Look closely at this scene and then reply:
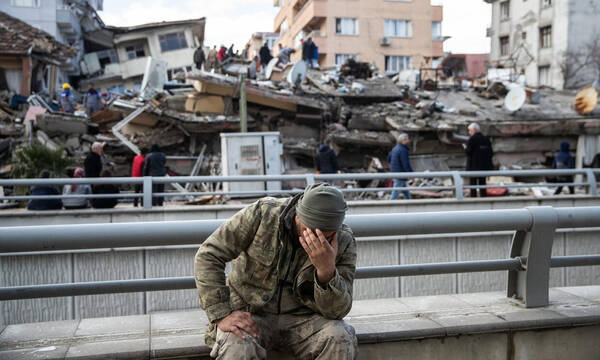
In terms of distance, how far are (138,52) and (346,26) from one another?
61.0 ft

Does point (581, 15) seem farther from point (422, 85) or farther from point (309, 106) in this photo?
point (309, 106)

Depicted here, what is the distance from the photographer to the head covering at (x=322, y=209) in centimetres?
278

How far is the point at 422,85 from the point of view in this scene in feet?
103

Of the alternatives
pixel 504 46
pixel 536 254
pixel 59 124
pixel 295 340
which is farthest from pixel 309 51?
pixel 295 340

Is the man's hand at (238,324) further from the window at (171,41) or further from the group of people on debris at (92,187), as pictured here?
the window at (171,41)

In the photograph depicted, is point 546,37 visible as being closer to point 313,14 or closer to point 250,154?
point 313,14

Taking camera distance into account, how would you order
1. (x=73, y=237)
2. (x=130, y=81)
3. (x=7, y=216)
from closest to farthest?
(x=73, y=237) → (x=7, y=216) → (x=130, y=81)

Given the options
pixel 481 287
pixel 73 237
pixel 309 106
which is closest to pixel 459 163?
pixel 309 106

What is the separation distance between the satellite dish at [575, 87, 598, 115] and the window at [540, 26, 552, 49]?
735 inches

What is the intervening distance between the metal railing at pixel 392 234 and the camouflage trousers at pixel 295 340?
1.95 ft

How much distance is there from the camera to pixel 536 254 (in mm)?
4031

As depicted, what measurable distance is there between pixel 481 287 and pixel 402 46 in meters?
43.9

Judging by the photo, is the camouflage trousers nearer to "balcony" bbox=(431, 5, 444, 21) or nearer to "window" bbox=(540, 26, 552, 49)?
"window" bbox=(540, 26, 552, 49)

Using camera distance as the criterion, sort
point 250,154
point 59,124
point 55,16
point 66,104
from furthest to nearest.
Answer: point 55,16 < point 66,104 < point 59,124 < point 250,154
